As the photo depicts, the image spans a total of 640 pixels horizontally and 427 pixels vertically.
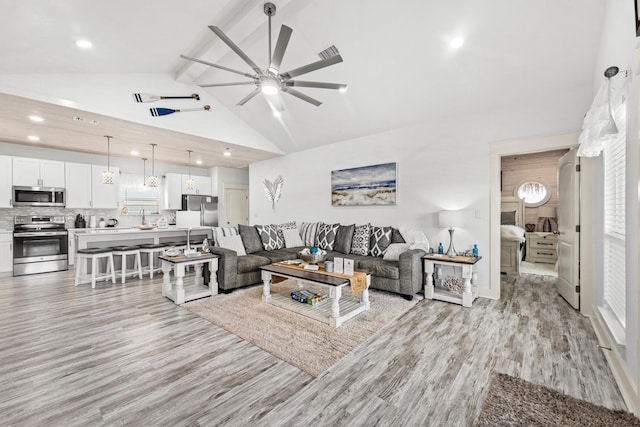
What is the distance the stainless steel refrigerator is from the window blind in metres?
8.05

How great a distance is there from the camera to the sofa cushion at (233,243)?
4.54m

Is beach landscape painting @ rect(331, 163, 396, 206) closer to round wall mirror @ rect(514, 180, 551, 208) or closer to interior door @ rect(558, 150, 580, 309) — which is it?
interior door @ rect(558, 150, 580, 309)

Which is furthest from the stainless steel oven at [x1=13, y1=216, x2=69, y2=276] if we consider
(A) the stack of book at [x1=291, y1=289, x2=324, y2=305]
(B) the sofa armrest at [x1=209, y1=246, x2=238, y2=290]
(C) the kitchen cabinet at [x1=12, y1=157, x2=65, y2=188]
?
(A) the stack of book at [x1=291, y1=289, x2=324, y2=305]

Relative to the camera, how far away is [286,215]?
6684 millimetres

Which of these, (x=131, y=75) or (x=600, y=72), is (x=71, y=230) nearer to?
(x=131, y=75)

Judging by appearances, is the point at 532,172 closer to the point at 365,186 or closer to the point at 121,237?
the point at 365,186

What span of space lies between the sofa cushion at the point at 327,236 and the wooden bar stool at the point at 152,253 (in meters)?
2.98

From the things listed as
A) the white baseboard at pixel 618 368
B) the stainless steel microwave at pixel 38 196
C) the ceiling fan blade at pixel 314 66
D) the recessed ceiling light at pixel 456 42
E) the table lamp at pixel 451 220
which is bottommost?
the white baseboard at pixel 618 368

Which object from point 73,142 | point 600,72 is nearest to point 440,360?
point 600,72

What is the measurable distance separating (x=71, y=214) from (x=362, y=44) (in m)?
7.28

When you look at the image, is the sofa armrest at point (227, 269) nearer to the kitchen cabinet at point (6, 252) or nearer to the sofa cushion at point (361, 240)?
the sofa cushion at point (361, 240)

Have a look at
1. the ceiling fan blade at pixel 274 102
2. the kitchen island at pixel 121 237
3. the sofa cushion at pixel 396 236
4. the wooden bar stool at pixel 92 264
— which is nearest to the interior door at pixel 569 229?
the sofa cushion at pixel 396 236

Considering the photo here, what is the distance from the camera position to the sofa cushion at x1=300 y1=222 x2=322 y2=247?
18.3 ft

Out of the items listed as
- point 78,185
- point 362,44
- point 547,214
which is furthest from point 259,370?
point 547,214
